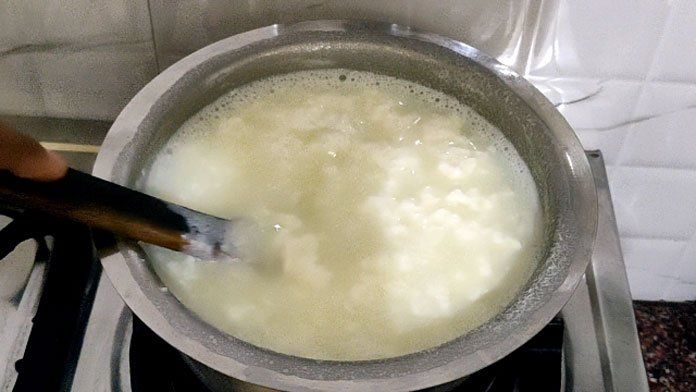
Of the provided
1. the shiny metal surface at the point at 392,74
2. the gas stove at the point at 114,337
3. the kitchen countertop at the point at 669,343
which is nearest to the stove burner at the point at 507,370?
the gas stove at the point at 114,337

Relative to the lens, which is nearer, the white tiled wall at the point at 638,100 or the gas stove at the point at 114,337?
the gas stove at the point at 114,337

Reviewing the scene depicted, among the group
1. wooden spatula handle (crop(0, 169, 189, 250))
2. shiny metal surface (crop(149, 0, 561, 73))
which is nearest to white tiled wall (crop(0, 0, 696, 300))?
shiny metal surface (crop(149, 0, 561, 73))

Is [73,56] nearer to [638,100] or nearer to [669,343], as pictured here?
[638,100]

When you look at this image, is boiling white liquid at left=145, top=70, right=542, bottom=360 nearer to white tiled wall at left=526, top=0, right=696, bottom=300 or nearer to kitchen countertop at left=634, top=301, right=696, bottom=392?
Answer: white tiled wall at left=526, top=0, right=696, bottom=300

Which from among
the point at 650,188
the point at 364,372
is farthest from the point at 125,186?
the point at 650,188

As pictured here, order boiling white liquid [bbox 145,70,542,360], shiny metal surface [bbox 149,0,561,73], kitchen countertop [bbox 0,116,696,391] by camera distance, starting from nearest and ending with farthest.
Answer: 1. boiling white liquid [bbox 145,70,542,360]
2. shiny metal surface [bbox 149,0,561,73]
3. kitchen countertop [bbox 0,116,696,391]

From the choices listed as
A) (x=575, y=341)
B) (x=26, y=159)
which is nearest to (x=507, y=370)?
(x=575, y=341)

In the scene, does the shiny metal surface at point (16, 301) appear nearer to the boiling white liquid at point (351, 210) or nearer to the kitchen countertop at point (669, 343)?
the boiling white liquid at point (351, 210)
